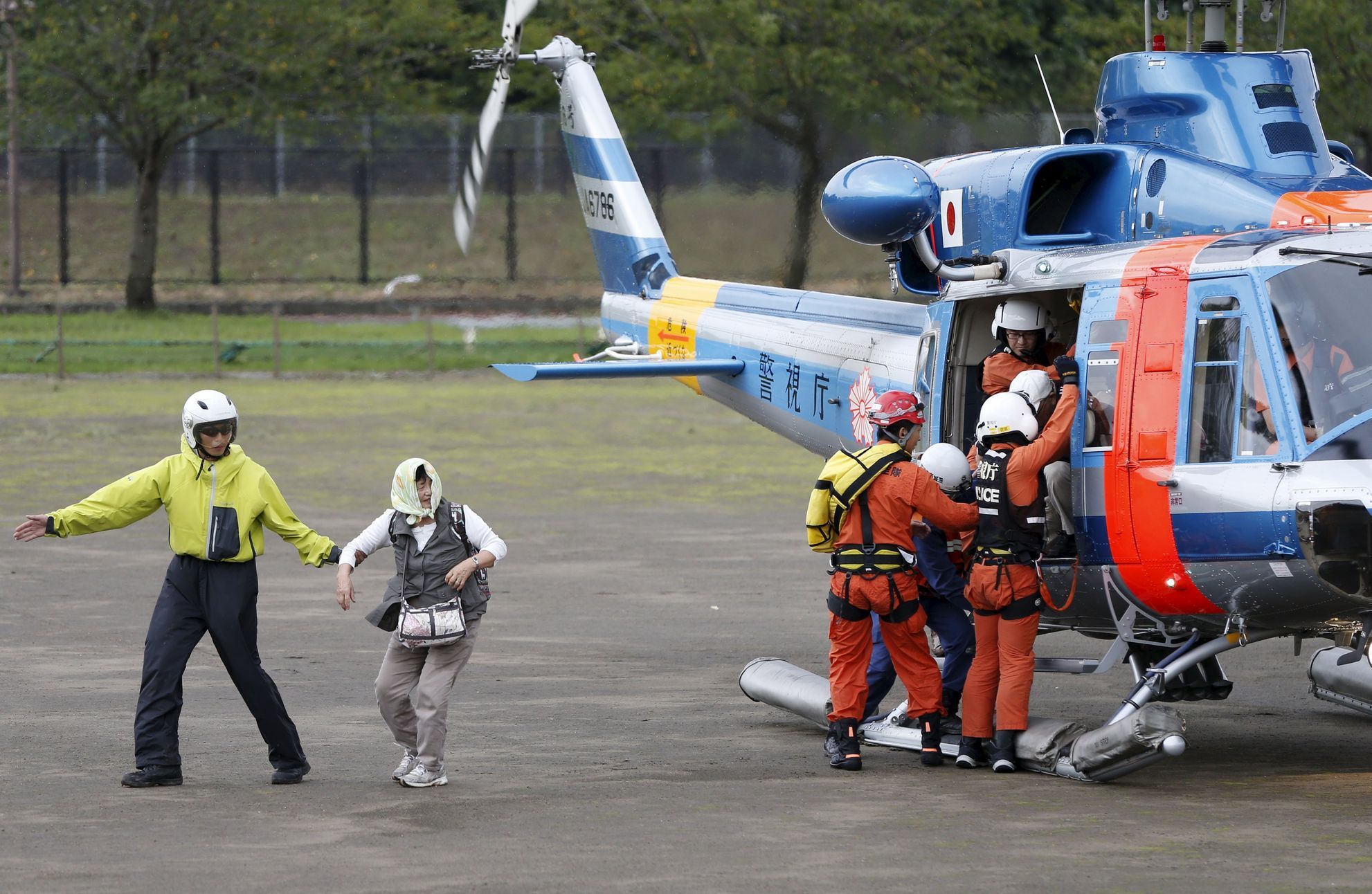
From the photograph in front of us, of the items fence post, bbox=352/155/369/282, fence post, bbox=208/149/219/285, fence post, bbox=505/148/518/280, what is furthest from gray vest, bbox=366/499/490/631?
fence post, bbox=208/149/219/285

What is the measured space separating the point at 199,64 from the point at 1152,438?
30.1 metres

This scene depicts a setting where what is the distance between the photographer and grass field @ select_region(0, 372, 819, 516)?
1867 centimetres

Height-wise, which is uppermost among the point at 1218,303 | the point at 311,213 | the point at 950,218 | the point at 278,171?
the point at 278,171

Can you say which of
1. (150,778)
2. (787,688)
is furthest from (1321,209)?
(150,778)

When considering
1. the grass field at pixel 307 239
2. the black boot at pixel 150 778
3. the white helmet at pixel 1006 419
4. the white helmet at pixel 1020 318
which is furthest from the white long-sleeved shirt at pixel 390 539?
the grass field at pixel 307 239

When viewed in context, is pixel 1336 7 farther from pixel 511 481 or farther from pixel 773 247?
pixel 511 481

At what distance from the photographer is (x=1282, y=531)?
757 cm

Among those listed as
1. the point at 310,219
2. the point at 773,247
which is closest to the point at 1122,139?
the point at 773,247

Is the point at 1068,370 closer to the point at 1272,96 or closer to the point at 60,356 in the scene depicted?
the point at 1272,96

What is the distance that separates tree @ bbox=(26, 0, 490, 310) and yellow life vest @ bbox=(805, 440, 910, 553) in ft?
91.4

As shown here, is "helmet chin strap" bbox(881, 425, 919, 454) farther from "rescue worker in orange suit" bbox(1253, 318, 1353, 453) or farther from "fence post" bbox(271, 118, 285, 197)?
"fence post" bbox(271, 118, 285, 197)

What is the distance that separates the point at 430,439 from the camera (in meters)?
22.4

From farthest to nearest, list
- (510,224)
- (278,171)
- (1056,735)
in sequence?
(278,171)
(510,224)
(1056,735)

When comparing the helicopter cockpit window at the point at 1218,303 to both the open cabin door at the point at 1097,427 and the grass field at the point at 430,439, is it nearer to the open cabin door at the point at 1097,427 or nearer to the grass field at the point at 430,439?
the open cabin door at the point at 1097,427
